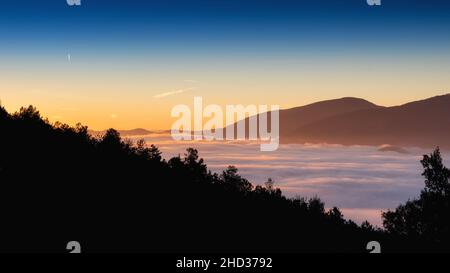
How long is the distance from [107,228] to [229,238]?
10.4 metres

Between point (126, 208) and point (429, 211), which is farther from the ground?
point (126, 208)

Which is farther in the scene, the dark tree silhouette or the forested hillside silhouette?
the dark tree silhouette

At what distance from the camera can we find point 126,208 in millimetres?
53531

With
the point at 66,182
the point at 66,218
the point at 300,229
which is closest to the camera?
the point at 66,218

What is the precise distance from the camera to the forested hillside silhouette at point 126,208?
43219 millimetres

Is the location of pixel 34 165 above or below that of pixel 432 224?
above

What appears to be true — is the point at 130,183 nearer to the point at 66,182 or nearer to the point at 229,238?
the point at 66,182

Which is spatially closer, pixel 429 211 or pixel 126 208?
pixel 126 208

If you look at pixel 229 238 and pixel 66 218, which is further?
pixel 229 238

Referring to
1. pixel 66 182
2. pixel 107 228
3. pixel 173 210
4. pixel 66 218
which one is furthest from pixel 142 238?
pixel 66 182

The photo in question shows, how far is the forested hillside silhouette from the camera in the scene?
43219 millimetres

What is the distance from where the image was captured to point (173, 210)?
56.5m

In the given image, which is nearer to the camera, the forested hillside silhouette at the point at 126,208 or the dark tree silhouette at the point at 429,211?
the forested hillside silhouette at the point at 126,208
